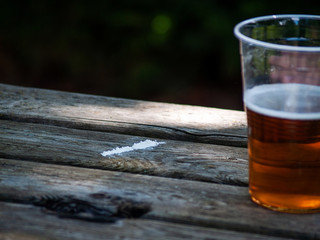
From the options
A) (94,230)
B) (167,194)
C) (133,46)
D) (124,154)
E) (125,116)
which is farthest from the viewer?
(133,46)

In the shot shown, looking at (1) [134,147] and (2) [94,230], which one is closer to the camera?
(2) [94,230]

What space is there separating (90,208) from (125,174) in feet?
0.57

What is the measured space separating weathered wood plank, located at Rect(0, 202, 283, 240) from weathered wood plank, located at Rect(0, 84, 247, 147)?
0.48 metres

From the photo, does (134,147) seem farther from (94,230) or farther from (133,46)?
(133,46)

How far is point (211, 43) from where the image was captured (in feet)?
Answer: 13.1

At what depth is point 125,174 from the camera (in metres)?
1.22

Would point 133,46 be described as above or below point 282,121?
below

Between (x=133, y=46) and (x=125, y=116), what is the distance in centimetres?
273

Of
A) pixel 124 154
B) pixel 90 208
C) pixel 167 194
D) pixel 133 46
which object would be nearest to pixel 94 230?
pixel 90 208

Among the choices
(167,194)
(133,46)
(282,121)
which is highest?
(282,121)

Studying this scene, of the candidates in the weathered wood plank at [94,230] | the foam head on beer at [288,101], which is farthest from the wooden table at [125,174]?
the foam head on beer at [288,101]

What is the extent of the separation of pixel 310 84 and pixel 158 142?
1.67 ft

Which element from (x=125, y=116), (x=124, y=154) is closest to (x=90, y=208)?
(x=124, y=154)

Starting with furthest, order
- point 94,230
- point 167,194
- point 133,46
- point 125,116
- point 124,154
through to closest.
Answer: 1. point 133,46
2. point 125,116
3. point 124,154
4. point 167,194
5. point 94,230
